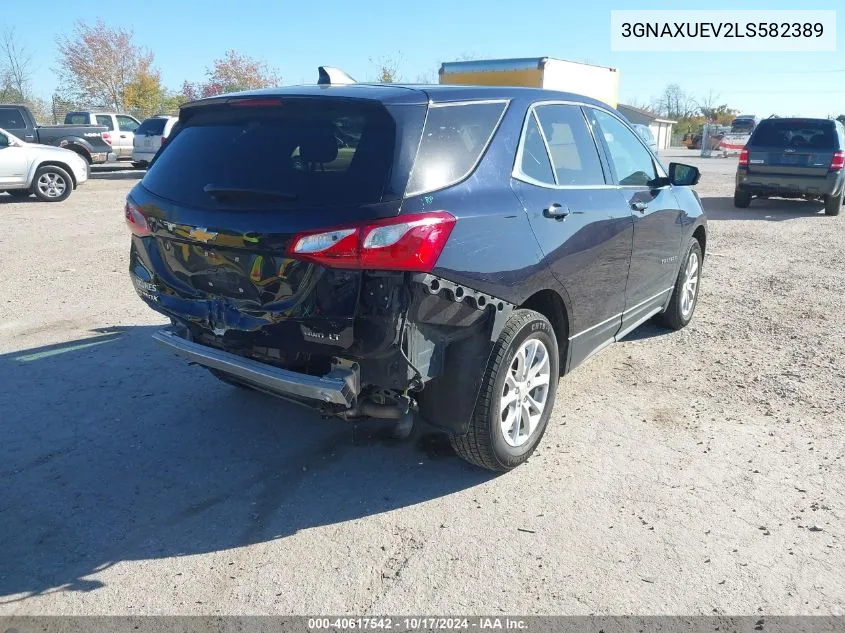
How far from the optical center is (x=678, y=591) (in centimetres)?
271

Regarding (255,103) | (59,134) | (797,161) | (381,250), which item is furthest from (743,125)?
(381,250)

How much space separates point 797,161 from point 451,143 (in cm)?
1278

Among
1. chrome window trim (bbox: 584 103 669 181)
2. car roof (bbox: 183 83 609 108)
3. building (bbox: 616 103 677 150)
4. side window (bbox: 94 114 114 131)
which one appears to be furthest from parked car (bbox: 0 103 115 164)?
building (bbox: 616 103 677 150)

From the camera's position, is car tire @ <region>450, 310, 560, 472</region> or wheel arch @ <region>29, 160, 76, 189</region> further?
wheel arch @ <region>29, 160, 76, 189</region>

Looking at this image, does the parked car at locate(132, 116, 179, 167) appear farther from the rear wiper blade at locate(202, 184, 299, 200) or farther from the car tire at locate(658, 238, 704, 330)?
the rear wiper blade at locate(202, 184, 299, 200)

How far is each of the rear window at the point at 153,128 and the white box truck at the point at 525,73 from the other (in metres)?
9.40

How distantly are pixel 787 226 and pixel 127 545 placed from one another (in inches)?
500

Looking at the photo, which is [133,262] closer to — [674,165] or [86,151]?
[674,165]

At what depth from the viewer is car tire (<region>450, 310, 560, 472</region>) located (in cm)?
326

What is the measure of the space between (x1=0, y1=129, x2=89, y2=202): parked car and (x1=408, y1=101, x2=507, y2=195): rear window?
45.3ft

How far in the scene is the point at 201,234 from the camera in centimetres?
312

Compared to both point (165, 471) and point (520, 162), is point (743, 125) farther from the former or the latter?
point (165, 471)

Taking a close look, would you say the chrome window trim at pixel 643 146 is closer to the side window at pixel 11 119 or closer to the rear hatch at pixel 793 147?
the rear hatch at pixel 793 147

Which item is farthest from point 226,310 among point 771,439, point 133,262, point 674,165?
point 674,165
